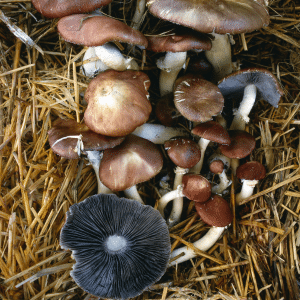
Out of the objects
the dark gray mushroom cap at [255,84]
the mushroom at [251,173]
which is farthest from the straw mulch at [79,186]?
the dark gray mushroom cap at [255,84]

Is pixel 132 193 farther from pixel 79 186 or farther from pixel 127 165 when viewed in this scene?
pixel 79 186

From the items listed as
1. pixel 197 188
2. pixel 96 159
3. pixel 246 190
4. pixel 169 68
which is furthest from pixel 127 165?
pixel 246 190

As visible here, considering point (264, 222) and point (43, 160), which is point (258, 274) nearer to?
point (264, 222)

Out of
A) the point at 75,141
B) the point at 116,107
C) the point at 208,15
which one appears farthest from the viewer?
the point at 75,141

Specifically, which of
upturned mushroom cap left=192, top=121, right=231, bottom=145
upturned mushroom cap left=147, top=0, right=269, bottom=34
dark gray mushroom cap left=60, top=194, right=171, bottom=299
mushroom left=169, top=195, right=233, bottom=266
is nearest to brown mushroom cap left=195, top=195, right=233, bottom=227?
mushroom left=169, top=195, right=233, bottom=266

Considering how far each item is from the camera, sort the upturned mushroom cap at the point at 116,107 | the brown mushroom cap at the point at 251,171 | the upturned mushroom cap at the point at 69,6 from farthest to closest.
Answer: the brown mushroom cap at the point at 251,171
the upturned mushroom cap at the point at 69,6
the upturned mushroom cap at the point at 116,107

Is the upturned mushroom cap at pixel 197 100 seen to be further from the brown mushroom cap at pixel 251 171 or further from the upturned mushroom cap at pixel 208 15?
the brown mushroom cap at pixel 251 171

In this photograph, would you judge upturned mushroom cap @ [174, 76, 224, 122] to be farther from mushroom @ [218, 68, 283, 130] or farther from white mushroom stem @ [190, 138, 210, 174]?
white mushroom stem @ [190, 138, 210, 174]
